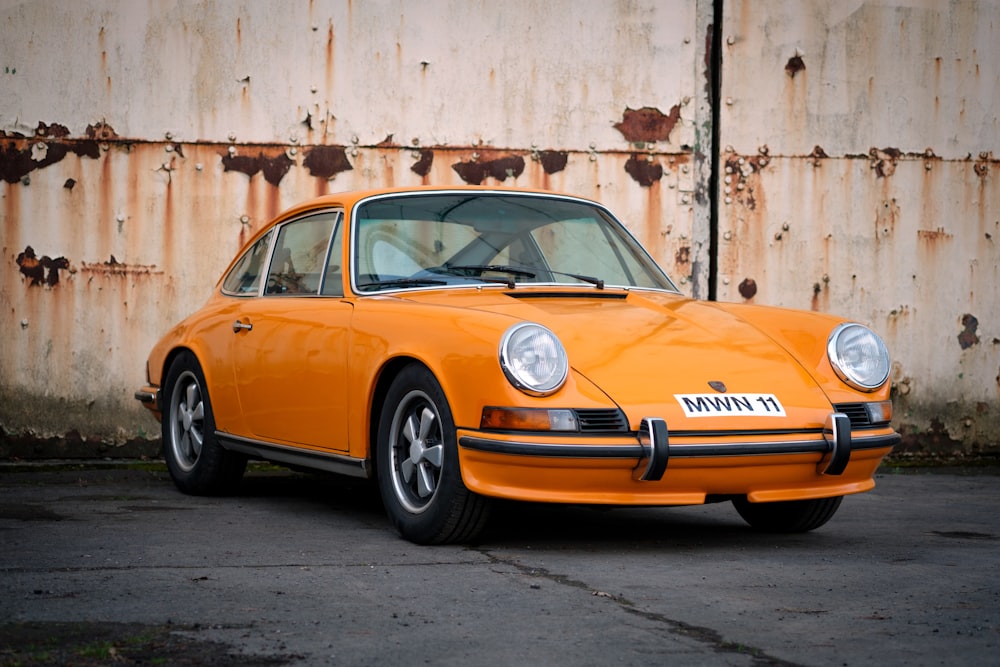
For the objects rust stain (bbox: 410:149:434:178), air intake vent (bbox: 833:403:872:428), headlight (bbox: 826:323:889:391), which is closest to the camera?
air intake vent (bbox: 833:403:872:428)

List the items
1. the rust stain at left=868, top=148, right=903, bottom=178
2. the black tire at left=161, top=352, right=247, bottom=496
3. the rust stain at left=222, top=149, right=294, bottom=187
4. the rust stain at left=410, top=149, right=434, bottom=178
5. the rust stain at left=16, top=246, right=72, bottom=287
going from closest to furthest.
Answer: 1. the black tire at left=161, top=352, right=247, bottom=496
2. the rust stain at left=16, top=246, right=72, bottom=287
3. the rust stain at left=222, top=149, right=294, bottom=187
4. the rust stain at left=410, top=149, right=434, bottom=178
5. the rust stain at left=868, top=148, right=903, bottom=178

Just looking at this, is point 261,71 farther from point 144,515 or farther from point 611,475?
point 611,475

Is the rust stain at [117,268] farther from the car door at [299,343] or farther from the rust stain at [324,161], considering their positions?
the car door at [299,343]

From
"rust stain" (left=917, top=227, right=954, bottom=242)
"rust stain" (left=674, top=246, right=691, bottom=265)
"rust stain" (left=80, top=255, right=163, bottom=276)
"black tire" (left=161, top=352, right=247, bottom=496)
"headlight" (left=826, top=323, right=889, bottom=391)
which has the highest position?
"rust stain" (left=917, top=227, right=954, bottom=242)

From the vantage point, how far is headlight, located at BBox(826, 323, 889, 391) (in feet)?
16.3

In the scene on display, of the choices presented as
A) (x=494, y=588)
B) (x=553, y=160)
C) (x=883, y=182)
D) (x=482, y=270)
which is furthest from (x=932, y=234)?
(x=494, y=588)

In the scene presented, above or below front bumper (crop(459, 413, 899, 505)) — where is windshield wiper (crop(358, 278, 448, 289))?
above

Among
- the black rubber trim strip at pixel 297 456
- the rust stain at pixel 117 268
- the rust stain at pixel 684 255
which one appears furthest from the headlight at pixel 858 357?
the rust stain at pixel 117 268

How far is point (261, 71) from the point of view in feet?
26.0

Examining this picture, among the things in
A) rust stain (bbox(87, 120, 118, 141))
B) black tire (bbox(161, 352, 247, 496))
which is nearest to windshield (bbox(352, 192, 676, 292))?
black tire (bbox(161, 352, 247, 496))

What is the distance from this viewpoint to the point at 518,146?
8.17 meters

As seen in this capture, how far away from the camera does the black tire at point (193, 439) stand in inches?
251

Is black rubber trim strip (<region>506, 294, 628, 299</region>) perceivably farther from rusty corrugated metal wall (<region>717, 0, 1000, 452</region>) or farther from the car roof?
rusty corrugated metal wall (<region>717, 0, 1000, 452</region>)

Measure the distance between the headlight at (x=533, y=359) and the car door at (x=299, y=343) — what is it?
37.8 inches
